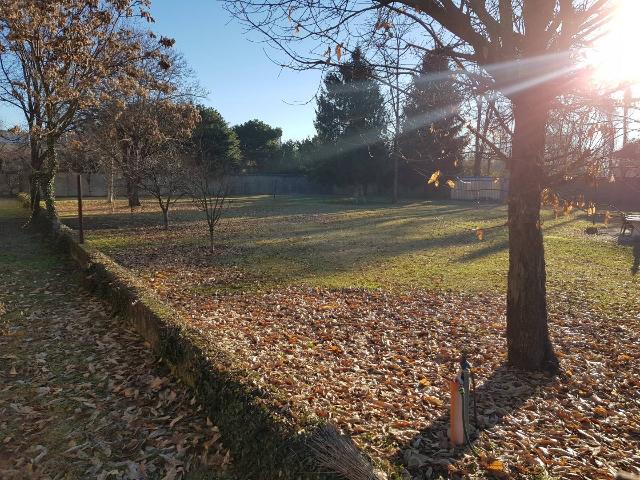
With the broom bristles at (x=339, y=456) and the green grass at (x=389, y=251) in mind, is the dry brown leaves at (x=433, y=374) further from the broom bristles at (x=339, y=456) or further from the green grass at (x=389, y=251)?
the green grass at (x=389, y=251)

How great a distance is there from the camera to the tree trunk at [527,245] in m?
4.24

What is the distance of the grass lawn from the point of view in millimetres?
3367

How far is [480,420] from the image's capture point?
369cm

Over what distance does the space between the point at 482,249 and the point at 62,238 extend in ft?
38.9

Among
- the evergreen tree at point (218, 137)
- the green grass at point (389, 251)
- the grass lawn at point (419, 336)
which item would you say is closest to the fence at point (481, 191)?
the green grass at point (389, 251)

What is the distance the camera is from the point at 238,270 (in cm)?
1026

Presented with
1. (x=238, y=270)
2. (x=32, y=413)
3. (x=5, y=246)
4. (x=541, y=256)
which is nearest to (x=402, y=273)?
(x=238, y=270)

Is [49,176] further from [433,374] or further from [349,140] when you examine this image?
[349,140]

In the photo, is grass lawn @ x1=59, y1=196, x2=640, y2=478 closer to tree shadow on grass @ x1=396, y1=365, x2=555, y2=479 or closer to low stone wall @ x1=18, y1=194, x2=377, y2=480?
tree shadow on grass @ x1=396, y1=365, x2=555, y2=479

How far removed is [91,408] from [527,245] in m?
4.30

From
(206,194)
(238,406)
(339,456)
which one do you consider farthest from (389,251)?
(339,456)

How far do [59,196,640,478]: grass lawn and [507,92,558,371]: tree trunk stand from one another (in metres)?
0.29

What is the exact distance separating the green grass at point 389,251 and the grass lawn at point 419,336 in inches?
3.0

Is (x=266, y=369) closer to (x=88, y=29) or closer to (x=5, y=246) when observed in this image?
(x=5, y=246)
